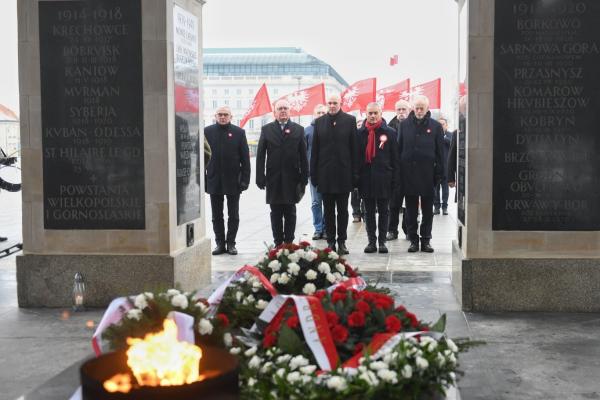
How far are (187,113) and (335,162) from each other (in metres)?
3.07

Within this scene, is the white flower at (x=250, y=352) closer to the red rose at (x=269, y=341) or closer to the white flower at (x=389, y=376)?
the red rose at (x=269, y=341)

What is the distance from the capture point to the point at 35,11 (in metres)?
7.95

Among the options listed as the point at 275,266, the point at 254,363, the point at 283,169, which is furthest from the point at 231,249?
the point at 254,363

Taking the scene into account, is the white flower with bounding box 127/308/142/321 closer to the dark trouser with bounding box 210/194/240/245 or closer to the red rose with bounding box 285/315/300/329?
the red rose with bounding box 285/315/300/329

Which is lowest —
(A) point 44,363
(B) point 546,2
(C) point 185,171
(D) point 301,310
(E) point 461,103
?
(A) point 44,363

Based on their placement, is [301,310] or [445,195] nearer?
[301,310]

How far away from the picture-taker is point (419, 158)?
466 inches

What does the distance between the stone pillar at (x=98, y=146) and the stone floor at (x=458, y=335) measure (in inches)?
20.1

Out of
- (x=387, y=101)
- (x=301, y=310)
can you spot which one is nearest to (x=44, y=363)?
(x=301, y=310)

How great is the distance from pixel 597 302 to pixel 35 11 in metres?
5.60

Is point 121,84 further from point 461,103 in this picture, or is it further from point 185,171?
point 461,103

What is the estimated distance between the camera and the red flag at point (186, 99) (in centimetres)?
827

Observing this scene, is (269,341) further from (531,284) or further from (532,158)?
(532,158)

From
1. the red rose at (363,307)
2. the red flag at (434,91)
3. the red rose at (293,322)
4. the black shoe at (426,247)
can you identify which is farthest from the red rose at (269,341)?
the red flag at (434,91)
